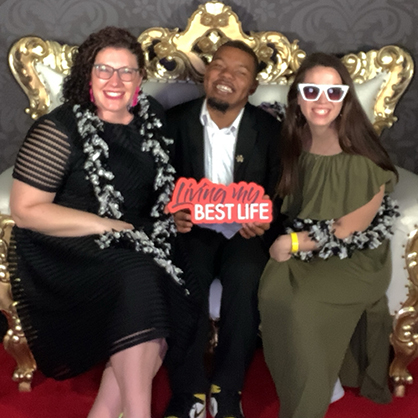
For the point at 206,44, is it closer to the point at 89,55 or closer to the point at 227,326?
the point at 89,55

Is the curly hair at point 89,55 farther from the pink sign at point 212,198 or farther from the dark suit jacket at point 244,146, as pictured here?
the pink sign at point 212,198

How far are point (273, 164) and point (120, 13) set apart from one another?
107 cm

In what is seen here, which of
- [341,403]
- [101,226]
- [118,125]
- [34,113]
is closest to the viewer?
[101,226]

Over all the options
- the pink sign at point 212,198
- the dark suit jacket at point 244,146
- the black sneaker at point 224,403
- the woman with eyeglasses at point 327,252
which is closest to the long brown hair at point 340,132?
the woman with eyeglasses at point 327,252

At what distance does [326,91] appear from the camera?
5.51ft

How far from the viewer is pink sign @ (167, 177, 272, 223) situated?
1633 millimetres

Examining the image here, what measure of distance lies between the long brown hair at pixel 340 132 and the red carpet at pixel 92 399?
2.55ft

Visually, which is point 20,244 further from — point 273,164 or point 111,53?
point 273,164

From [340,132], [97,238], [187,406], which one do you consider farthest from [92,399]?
[340,132]

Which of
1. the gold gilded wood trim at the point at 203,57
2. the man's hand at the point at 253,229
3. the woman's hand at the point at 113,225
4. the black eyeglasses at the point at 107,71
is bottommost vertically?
the man's hand at the point at 253,229

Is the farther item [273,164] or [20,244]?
[273,164]

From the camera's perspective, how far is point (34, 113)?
2.30m

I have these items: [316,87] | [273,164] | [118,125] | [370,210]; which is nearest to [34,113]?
[118,125]

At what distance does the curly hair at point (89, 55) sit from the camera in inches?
64.0
